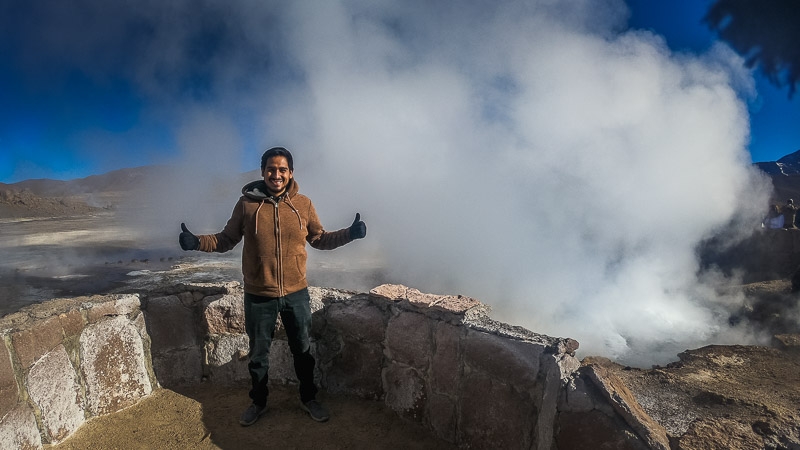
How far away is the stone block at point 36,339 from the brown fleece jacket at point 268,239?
930 mm

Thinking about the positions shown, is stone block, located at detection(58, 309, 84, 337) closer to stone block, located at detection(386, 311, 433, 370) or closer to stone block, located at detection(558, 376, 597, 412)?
stone block, located at detection(386, 311, 433, 370)

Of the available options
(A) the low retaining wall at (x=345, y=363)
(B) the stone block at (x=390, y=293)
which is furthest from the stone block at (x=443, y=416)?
(B) the stone block at (x=390, y=293)

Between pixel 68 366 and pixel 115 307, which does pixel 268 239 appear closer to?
pixel 115 307

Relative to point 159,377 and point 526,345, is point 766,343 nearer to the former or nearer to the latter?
point 526,345

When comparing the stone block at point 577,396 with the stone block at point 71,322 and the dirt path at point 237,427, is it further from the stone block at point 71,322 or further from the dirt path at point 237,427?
the stone block at point 71,322

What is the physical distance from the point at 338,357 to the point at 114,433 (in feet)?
4.47

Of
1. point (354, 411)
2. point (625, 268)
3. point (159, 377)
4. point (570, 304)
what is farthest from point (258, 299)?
point (625, 268)

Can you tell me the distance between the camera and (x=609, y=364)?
6.02 metres

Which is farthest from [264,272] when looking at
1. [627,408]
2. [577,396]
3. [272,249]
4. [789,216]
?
[789,216]

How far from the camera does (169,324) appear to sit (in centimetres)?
287

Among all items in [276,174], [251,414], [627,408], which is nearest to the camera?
[627,408]

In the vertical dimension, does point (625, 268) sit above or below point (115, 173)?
below

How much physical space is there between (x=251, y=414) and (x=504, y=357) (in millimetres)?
1597

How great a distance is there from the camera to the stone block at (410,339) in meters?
2.42
